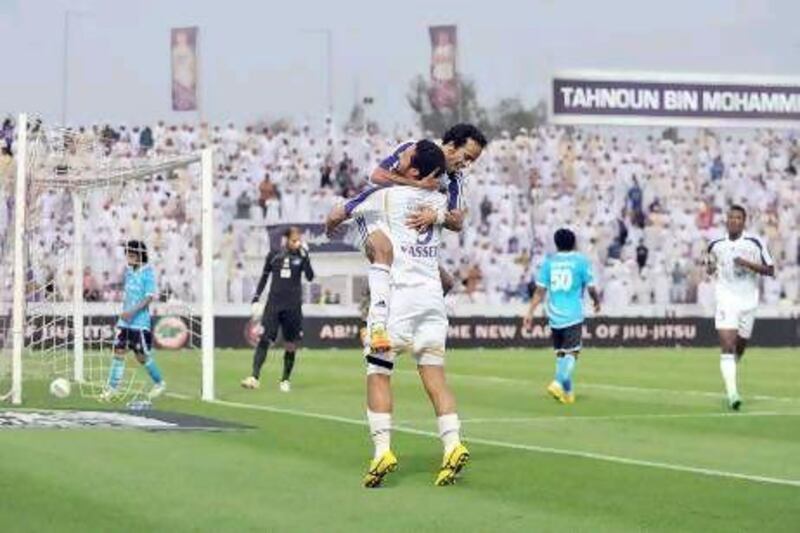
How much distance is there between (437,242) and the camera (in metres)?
11.9

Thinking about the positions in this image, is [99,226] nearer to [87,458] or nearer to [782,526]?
[87,458]

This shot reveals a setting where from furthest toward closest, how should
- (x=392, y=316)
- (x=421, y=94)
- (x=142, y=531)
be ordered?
(x=421, y=94)
(x=392, y=316)
(x=142, y=531)

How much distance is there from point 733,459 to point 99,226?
3028 centimetres

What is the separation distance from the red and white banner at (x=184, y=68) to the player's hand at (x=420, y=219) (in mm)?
46063

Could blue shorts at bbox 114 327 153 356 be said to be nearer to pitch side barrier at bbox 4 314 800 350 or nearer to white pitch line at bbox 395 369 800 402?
white pitch line at bbox 395 369 800 402

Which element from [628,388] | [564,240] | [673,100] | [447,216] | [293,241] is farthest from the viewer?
[673,100]

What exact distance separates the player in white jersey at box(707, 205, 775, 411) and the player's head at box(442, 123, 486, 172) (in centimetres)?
804

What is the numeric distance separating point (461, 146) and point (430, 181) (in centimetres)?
68

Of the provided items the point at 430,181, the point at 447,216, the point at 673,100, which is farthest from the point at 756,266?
the point at 673,100

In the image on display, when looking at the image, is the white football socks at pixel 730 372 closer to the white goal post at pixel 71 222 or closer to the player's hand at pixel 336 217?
the white goal post at pixel 71 222

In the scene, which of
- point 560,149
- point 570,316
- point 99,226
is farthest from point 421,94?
point 570,316

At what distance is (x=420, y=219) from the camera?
38.3 ft

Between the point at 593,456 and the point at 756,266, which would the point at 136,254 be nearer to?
the point at 756,266

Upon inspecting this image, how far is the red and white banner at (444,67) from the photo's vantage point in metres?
59.6
